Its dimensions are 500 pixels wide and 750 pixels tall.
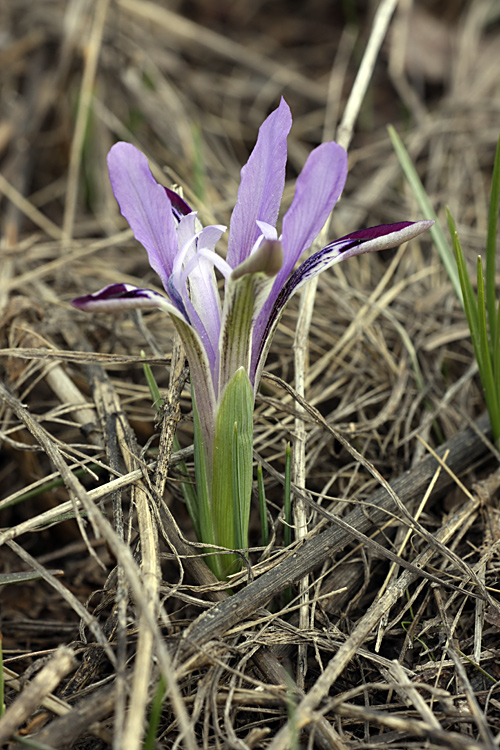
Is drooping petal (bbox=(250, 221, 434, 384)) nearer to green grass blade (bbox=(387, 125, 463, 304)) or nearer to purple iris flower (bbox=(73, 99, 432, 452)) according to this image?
purple iris flower (bbox=(73, 99, 432, 452))

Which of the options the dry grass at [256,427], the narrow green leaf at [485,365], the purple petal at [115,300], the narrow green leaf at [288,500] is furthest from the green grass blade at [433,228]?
the purple petal at [115,300]

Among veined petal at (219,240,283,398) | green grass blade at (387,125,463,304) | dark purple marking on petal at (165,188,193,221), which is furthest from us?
green grass blade at (387,125,463,304)

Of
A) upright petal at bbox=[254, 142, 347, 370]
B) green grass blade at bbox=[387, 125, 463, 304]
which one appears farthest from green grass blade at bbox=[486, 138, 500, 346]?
upright petal at bbox=[254, 142, 347, 370]

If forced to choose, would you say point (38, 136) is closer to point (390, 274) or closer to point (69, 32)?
point (69, 32)

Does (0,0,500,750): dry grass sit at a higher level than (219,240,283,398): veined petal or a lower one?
lower

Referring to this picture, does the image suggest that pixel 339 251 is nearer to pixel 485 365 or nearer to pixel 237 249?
pixel 237 249
